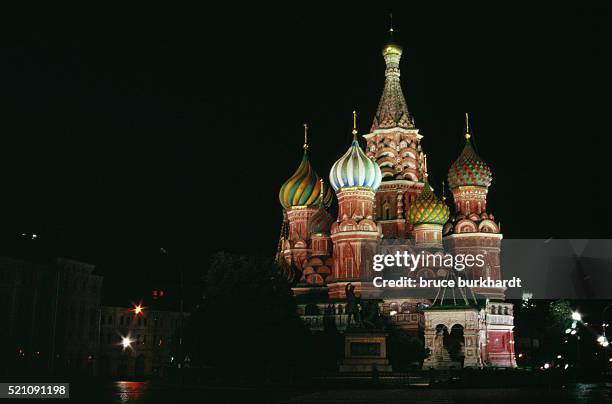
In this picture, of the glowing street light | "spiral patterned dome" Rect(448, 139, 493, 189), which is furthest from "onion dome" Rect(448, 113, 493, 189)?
the glowing street light

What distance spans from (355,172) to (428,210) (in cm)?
721

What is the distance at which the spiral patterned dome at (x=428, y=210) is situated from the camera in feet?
234

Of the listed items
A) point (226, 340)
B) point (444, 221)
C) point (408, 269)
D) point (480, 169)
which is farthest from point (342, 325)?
point (226, 340)

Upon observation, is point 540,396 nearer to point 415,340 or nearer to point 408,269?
point 415,340

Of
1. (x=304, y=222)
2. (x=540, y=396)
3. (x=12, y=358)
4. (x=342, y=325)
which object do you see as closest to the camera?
(x=540, y=396)

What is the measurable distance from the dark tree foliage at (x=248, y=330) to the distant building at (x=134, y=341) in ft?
89.8

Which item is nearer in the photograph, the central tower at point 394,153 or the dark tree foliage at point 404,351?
the dark tree foliage at point 404,351

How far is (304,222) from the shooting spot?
8181cm

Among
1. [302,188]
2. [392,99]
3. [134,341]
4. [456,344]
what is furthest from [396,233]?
[134,341]

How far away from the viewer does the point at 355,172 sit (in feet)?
232

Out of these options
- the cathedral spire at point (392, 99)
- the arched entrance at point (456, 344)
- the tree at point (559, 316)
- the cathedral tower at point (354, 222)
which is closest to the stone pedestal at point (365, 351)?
the arched entrance at point (456, 344)

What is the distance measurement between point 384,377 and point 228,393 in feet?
37.4

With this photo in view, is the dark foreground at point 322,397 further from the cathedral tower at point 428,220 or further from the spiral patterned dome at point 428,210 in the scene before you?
the spiral patterned dome at point 428,210

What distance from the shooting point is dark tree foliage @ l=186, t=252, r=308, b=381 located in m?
41.9
